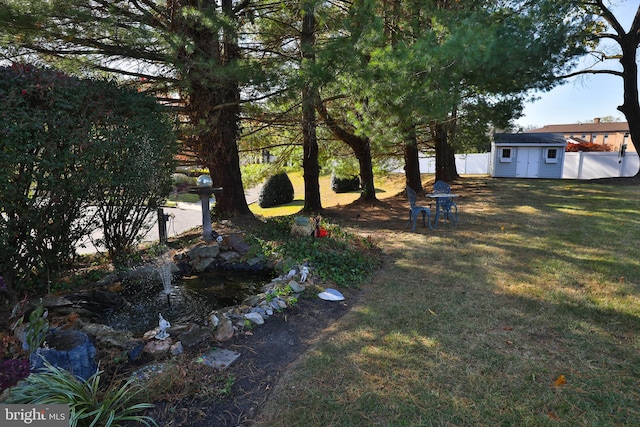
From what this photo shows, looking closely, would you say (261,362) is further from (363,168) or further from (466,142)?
(466,142)

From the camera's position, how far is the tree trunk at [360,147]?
8.49 meters

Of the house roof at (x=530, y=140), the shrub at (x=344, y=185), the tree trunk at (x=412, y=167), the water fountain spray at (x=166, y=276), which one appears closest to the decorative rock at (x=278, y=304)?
the water fountain spray at (x=166, y=276)

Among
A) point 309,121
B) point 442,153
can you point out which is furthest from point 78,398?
point 442,153

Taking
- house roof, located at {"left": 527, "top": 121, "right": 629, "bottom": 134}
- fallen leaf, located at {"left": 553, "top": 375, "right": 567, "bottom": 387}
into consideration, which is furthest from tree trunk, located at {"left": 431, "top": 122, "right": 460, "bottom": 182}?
house roof, located at {"left": 527, "top": 121, "right": 629, "bottom": 134}

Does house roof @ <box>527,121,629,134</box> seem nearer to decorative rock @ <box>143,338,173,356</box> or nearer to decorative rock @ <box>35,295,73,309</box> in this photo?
decorative rock @ <box>143,338,173,356</box>

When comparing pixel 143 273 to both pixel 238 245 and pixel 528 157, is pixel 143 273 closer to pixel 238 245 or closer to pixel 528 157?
pixel 238 245

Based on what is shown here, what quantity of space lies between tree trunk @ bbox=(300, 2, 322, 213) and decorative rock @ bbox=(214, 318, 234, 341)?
350 centimetres

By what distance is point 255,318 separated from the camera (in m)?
3.32

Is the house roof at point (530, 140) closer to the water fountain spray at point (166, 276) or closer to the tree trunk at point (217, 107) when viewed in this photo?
the tree trunk at point (217, 107)

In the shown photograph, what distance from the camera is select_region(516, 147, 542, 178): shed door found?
790 inches

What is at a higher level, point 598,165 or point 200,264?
point 598,165

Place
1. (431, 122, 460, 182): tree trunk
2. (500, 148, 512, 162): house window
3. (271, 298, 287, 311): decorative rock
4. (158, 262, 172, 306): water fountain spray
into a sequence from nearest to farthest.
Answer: (271, 298, 287, 311): decorative rock
(158, 262, 172, 306): water fountain spray
(431, 122, 460, 182): tree trunk
(500, 148, 512, 162): house window

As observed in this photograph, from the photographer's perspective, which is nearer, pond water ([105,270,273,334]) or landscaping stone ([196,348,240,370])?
landscaping stone ([196,348,240,370])

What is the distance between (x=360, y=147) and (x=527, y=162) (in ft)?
49.1
